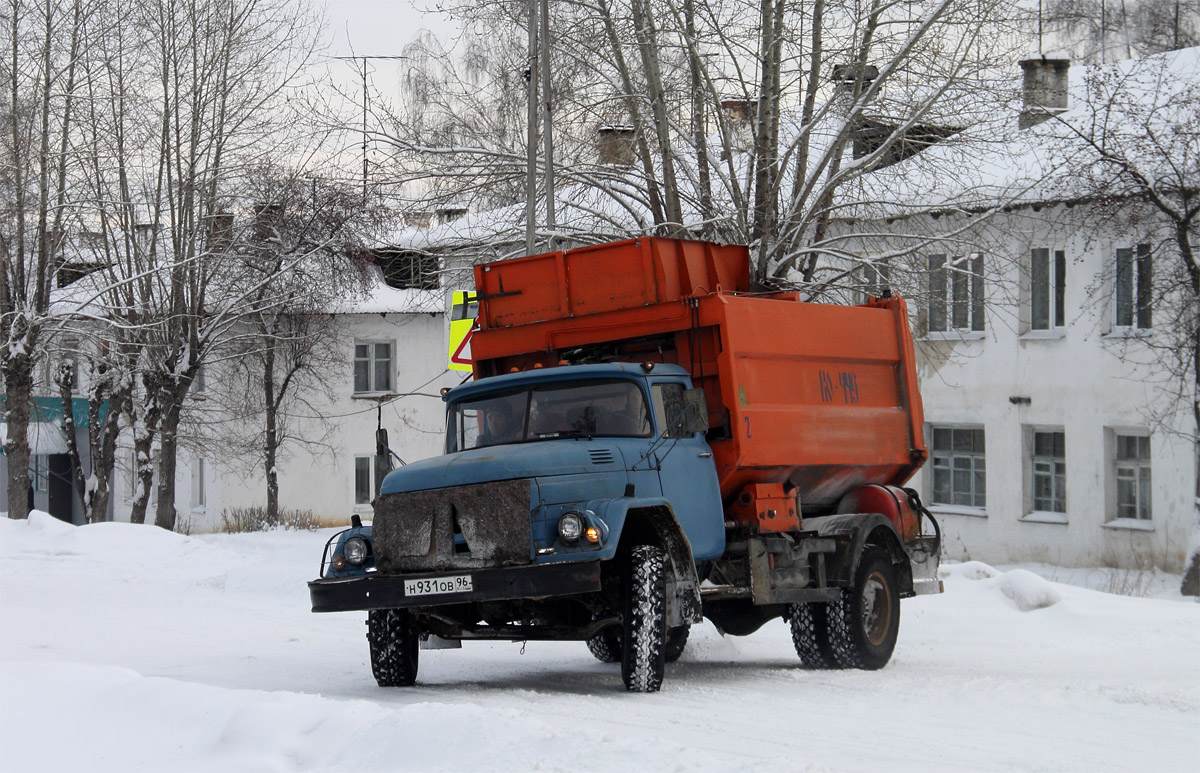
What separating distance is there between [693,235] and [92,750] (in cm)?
1102

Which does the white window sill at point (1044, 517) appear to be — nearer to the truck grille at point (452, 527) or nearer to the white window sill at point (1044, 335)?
the white window sill at point (1044, 335)

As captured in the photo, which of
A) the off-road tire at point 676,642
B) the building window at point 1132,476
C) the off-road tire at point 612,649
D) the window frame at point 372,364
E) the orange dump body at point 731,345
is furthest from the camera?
the window frame at point 372,364

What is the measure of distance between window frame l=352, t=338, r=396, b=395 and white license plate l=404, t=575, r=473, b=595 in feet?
94.8

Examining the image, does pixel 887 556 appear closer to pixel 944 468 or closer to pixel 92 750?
pixel 92 750

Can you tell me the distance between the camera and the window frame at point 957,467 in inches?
1009

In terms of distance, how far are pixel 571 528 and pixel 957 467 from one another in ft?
62.7

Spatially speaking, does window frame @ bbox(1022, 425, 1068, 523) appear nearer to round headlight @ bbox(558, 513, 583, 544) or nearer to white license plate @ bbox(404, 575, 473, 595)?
round headlight @ bbox(558, 513, 583, 544)

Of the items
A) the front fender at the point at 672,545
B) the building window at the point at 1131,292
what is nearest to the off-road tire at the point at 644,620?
the front fender at the point at 672,545

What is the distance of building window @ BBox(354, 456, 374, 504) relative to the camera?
120 feet

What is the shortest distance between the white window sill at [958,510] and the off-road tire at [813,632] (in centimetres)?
1552

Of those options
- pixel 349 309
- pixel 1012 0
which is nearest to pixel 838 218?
pixel 1012 0

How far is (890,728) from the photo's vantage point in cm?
754

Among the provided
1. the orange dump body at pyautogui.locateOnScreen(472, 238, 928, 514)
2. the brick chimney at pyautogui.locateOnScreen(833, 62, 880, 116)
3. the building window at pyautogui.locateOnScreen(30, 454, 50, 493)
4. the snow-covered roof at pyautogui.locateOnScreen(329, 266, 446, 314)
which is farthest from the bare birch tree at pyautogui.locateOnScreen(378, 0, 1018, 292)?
the building window at pyautogui.locateOnScreen(30, 454, 50, 493)

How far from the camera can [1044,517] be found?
24.5 m
